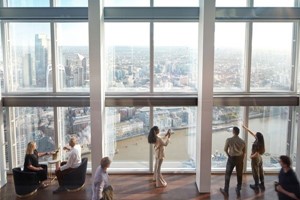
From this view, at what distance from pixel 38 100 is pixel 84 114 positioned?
3.55 feet

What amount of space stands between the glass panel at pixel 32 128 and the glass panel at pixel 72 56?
81 centimetres

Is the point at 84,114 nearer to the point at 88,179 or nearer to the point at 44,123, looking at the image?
the point at 44,123

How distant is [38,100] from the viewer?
739 centimetres

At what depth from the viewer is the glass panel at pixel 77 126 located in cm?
770

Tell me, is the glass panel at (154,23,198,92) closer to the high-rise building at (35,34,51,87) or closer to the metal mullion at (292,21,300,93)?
the metal mullion at (292,21,300,93)

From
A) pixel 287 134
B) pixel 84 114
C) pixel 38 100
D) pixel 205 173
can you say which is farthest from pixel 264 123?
pixel 38 100

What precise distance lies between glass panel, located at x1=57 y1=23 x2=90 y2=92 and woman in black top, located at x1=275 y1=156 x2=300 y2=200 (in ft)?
15.6

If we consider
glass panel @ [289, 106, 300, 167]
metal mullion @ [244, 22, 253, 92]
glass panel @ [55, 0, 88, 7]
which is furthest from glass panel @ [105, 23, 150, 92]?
glass panel @ [289, 106, 300, 167]

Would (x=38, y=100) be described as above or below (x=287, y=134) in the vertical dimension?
above

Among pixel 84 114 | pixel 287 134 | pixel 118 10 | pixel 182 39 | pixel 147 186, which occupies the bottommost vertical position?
pixel 147 186

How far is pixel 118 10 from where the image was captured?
695cm

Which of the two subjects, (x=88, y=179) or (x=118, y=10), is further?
(x=88, y=179)

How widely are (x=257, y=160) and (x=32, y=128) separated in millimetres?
5170

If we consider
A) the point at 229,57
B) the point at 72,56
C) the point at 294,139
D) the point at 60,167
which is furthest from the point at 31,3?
the point at 294,139
